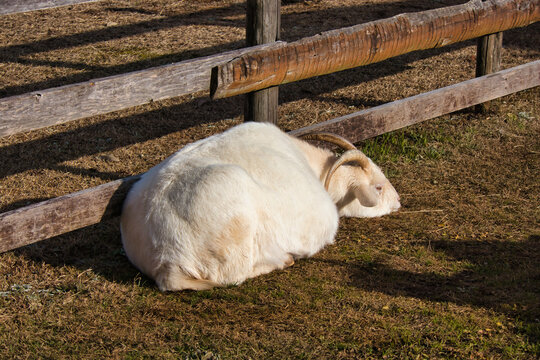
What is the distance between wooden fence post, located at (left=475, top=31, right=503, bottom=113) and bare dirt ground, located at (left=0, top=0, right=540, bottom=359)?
51cm

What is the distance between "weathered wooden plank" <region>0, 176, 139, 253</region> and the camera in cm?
459

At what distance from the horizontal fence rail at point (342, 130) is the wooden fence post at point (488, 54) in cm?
20

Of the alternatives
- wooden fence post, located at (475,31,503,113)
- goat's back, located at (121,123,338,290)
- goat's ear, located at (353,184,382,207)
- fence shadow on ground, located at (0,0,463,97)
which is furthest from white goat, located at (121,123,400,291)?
fence shadow on ground, located at (0,0,463,97)

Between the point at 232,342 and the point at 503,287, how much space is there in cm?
197

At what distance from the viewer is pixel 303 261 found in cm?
512

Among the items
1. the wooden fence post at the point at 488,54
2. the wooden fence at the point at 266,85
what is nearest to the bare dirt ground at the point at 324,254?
the wooden fence at the point at 266,85

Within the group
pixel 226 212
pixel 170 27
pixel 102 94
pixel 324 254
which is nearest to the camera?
pixel 226 212

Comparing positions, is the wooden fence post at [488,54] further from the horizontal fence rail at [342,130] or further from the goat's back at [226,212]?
the goat's back at [226,212]

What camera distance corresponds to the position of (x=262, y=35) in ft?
Result: 19.3

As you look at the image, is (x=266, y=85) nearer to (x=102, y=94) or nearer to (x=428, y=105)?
(x=102, y=94)

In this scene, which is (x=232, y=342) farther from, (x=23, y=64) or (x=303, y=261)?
(x=23, y=64)

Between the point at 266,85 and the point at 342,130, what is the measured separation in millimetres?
1060

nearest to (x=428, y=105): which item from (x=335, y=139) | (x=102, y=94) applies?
(x=335, y=139)

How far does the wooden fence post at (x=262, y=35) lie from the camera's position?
5.85 metres
